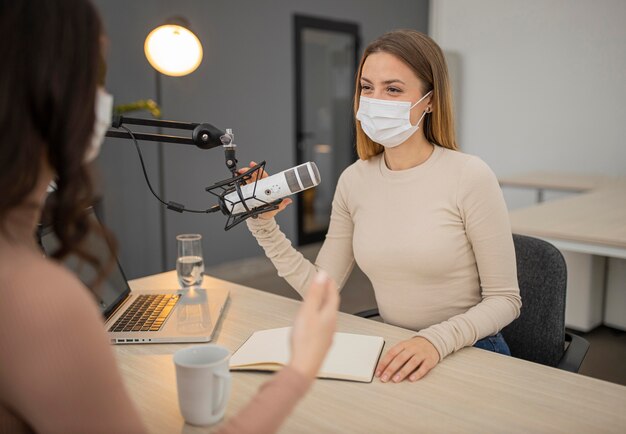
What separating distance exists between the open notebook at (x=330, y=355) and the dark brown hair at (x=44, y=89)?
1.94ft

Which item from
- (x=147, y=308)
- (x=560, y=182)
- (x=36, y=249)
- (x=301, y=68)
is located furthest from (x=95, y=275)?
(x=301, y=68)

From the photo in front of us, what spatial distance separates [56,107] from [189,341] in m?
0.77

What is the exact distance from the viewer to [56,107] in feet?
1.91

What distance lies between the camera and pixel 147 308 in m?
1.42

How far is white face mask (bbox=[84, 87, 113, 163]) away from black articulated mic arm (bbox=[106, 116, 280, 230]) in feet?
1.15

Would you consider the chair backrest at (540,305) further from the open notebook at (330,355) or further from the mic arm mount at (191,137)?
the mic arm mount at (191,137)

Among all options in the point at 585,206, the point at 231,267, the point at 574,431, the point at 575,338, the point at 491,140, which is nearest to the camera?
the point at 574,431

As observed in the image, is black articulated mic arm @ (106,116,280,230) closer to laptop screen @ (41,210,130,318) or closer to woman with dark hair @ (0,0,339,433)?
laptop screen @ (41,210,130,318)

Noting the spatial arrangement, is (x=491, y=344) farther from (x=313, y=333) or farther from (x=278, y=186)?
A: (x=313, y=333)

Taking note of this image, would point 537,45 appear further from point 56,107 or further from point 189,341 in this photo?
point 56,107

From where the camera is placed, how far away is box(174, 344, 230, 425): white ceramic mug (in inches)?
34.3

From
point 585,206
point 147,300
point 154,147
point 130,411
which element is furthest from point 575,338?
point 154,147

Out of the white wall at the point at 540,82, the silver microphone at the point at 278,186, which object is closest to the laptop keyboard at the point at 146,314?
the silver microphone at the point at 278,186

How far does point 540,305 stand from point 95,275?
1.11 m
